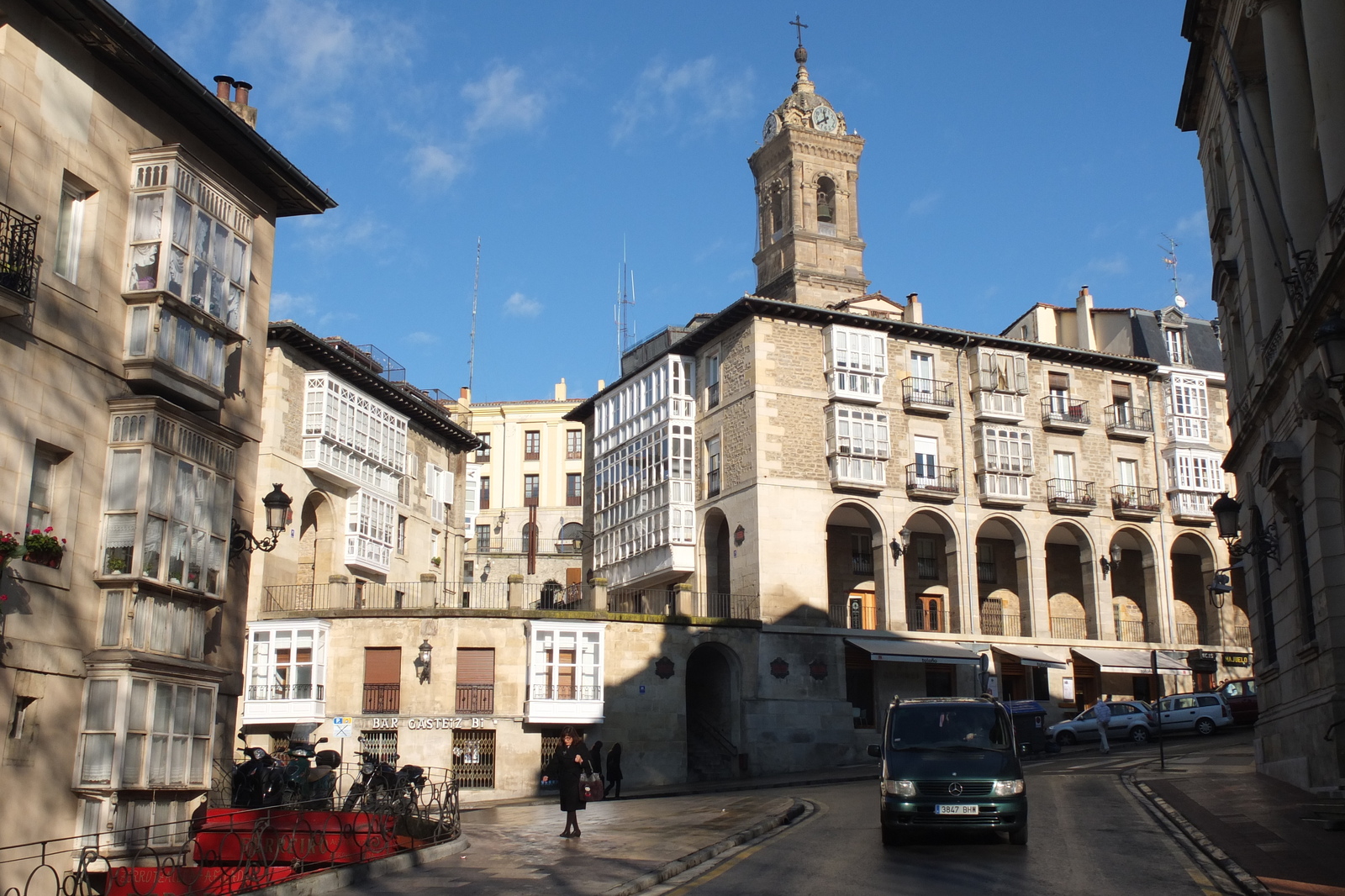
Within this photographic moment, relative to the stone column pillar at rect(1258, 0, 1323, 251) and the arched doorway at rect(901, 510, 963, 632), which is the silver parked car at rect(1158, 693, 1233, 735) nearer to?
the arched doorway at rect(901, 510, 963, 632)

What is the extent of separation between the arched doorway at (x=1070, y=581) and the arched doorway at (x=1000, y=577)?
1507 mm

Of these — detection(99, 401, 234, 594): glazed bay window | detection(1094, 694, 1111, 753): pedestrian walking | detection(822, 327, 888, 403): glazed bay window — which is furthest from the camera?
detection(822, 327, 888, 403): glazed bay window

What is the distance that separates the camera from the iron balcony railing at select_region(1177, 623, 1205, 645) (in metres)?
48.7

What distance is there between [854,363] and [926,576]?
901cm

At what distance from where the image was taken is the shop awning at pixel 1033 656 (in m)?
43.4

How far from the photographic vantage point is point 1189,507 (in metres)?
48.7

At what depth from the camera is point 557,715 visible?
3609 centimetres

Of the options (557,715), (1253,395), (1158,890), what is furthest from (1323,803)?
(557,715)

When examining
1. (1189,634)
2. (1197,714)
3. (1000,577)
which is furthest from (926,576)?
(1197,714)

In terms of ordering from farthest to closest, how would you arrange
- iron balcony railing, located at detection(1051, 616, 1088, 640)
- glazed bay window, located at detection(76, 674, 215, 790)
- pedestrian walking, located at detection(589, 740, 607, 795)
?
iron balcony railing, located at detection(1051, 616, 1088, 640) → pedestrian walking, located at detection(589, 740, 607, 795) → glazed bay window, located at detection(76, 674, 215, 790)

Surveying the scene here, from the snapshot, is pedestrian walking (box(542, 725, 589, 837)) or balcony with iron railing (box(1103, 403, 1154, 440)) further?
balcony with iron railing (box(1103, 403, 1154, 440))

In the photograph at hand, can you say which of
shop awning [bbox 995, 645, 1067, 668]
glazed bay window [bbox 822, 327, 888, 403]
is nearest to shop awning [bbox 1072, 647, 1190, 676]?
shop awning [bbox 995, 645, 1067, 668]

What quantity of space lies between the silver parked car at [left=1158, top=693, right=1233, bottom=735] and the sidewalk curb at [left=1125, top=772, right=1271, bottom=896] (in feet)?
60.2

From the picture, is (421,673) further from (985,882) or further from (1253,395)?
(985,882)
